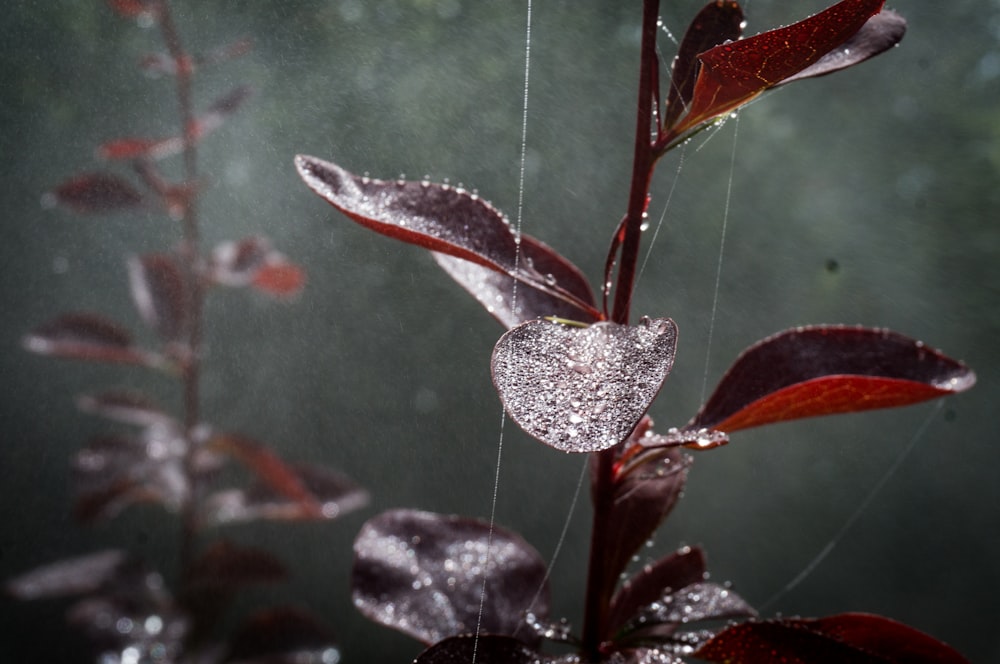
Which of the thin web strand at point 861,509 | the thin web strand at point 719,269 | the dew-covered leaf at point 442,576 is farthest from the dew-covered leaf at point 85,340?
the thin web strand at point 861,509

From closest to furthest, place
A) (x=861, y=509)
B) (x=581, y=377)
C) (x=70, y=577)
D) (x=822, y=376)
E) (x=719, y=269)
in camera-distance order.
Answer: (x=581, y=377)
(x=822, y=376)
(x=70, y=577)
(x=719, y=269)
(x=861, y=509)

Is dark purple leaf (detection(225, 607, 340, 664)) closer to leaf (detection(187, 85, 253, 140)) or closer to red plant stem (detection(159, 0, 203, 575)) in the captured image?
red plant stem (detection(159, 0, 203, 575))

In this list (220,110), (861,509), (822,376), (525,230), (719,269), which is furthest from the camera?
(861,509)

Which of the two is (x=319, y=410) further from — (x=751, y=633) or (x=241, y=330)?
(x=751, y=633)

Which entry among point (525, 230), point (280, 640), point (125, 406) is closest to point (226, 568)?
point (280, 640)

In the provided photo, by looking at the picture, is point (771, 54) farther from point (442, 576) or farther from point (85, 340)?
point (85, 340)

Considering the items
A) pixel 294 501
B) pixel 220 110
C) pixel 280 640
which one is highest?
pixel 220 110

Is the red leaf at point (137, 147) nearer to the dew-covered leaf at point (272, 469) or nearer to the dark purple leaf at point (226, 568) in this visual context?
the dew-covered leaf at point (272, 469)

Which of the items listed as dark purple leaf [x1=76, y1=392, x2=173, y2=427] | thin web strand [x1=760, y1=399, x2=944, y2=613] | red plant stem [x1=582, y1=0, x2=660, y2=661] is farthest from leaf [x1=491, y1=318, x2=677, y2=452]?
thin web strand [x1=760, y1=399, x2=944, y2=613]
